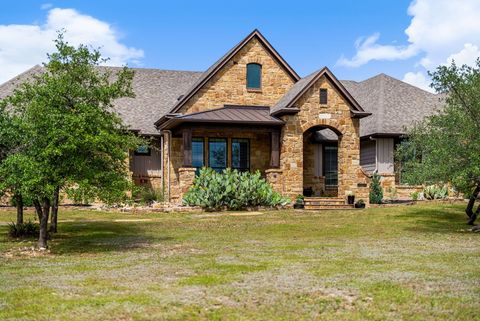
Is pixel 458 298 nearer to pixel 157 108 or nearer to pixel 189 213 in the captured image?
pixel 189 213

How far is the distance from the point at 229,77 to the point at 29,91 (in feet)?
55.6

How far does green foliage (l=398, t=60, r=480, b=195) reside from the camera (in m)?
17.8

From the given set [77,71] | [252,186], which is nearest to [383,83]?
[252,186]

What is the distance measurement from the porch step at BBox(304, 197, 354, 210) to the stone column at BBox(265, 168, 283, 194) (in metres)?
1.41

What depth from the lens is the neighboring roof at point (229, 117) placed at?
28125 millimetres

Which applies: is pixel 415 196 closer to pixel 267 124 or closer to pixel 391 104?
pixel 391 104

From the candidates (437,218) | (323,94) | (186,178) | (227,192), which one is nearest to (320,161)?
(323,94)

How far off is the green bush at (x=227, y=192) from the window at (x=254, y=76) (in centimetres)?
648

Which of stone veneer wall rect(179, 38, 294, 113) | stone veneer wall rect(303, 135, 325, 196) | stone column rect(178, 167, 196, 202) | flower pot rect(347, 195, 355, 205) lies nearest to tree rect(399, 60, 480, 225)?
flower pot rect(347, 195, 355, 205)

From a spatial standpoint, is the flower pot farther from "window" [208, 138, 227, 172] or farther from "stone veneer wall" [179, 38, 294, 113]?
"window" [208, 138, 227, 172]

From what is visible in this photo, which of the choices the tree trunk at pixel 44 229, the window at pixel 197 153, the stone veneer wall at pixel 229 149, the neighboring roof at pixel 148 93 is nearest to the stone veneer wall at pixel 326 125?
the stone veneer wall at pixel 229 149

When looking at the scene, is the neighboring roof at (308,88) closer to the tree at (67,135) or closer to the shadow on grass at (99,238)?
the shadow on grass at (99,238)

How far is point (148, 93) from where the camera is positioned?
36031mm

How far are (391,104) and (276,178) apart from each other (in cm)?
1033
